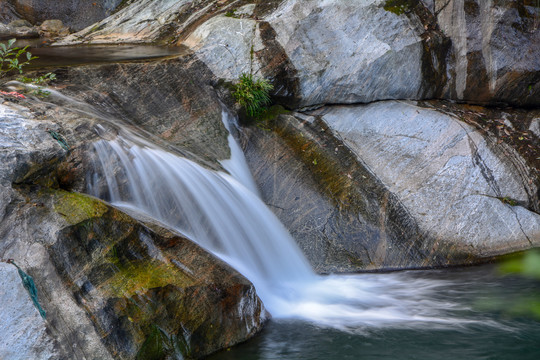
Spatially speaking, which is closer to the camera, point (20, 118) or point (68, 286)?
point (68, 286)

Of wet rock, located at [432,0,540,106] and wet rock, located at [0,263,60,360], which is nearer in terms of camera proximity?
wet rock, located at [0,263,60,360]

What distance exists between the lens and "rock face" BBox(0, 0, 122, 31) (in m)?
13.5

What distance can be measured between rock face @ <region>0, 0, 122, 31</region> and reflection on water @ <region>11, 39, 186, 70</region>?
3967 millimetres

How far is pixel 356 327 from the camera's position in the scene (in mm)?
4852

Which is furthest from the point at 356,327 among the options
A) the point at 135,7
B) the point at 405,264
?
the point at 135,7

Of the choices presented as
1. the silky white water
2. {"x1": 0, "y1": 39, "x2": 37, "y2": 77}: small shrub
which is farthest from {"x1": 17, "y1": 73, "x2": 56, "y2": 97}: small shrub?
the silky white water

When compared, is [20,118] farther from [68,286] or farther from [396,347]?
[396,347]

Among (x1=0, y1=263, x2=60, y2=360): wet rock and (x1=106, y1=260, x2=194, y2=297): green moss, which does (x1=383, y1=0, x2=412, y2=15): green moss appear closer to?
(x1=106, y1=260, x2=194, y2=297): green moss

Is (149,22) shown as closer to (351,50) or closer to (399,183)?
(351,50)

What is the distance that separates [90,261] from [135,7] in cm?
809

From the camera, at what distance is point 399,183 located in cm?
668

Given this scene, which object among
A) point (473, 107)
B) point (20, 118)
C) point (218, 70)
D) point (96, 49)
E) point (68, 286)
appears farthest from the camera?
point (96, 49)

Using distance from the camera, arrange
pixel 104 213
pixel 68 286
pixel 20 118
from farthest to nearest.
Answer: pixel 20 118 → pixel 104 213 → pixel 68 286

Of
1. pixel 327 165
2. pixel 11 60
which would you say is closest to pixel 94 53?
pixel 11 60
